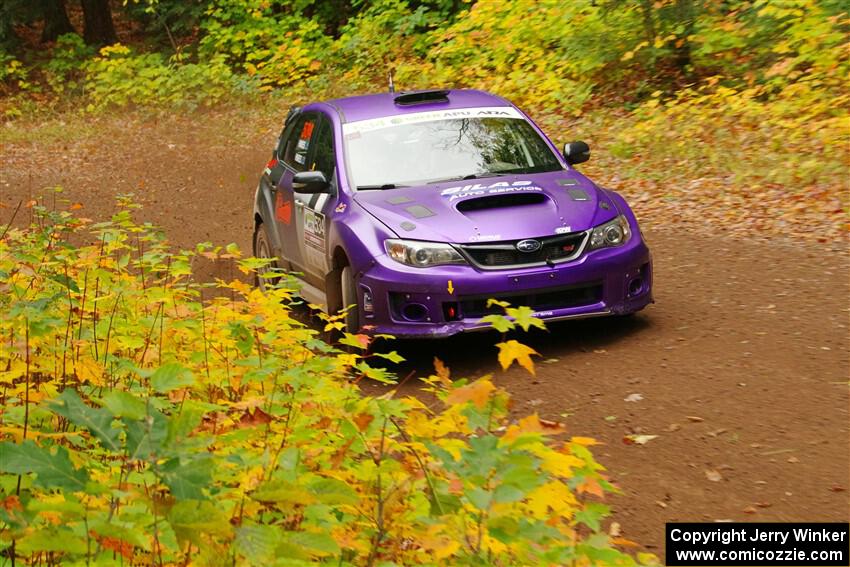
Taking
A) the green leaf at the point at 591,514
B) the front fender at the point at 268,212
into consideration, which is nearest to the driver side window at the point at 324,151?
the front fender at the point at 268,212

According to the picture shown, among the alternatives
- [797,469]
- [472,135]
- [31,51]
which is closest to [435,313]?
[472,135]

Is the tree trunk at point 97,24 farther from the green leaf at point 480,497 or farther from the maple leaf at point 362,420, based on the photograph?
the green leaf at point 480,497

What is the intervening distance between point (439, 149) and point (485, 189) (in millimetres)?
892

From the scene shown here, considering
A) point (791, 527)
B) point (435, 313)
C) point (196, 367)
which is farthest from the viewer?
point (435, 313)

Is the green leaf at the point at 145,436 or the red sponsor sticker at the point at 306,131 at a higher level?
the green leaf at the point at 145,436

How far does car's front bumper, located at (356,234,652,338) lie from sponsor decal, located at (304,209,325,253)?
0.87 metres

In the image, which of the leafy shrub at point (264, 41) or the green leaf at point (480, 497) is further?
the leafy shrub at point (264, 41)

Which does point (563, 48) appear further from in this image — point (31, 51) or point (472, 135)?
point (31, 51)

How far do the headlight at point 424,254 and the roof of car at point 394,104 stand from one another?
1821mm

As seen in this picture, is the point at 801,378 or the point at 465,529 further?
the point at 801,378

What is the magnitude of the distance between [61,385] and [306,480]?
6.55ft

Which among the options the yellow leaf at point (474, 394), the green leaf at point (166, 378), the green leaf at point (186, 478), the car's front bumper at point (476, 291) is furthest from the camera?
the car's front bumper at point (476, 291)

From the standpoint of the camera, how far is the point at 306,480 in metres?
3.47

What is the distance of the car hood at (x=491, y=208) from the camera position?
730 centimetres
